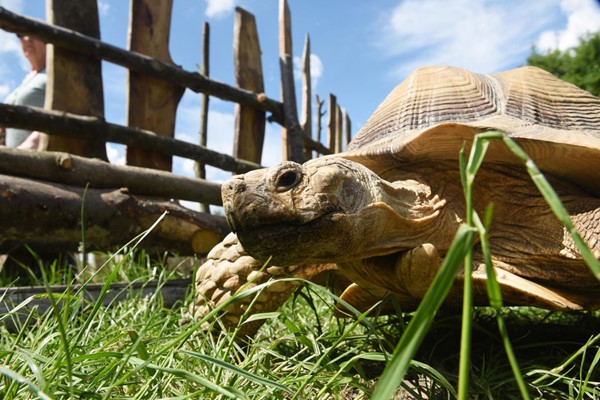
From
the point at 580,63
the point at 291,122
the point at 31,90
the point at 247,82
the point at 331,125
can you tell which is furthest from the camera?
the point at 580,63

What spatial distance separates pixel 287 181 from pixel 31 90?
12.4ft

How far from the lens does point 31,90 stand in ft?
14.0

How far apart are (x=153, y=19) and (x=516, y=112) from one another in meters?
4.01

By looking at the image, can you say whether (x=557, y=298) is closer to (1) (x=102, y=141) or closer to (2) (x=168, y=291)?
(2) (x=168, y=291)

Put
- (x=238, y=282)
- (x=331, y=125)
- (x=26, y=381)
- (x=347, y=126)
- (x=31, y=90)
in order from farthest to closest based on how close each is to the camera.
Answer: (x=347, y=126)
(x=331, y=125)
(x=31, y=90)
(x=238, y=282)
(x=26, y=381)

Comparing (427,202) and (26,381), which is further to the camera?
(427,202)

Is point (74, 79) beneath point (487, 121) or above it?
above

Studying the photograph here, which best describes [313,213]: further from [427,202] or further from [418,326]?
[418,326]

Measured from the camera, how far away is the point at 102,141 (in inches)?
160

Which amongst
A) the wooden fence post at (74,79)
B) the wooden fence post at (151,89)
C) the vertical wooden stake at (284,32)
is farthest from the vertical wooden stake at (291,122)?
the wooden fence post at (74,79)

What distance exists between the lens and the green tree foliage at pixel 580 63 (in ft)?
77.6

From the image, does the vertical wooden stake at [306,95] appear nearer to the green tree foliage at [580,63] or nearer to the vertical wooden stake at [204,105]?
the vertical wooden stake at [204,105]

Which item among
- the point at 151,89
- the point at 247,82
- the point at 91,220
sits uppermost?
the point at 247,82

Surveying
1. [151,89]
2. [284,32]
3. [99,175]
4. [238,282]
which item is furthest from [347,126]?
[238,282]
